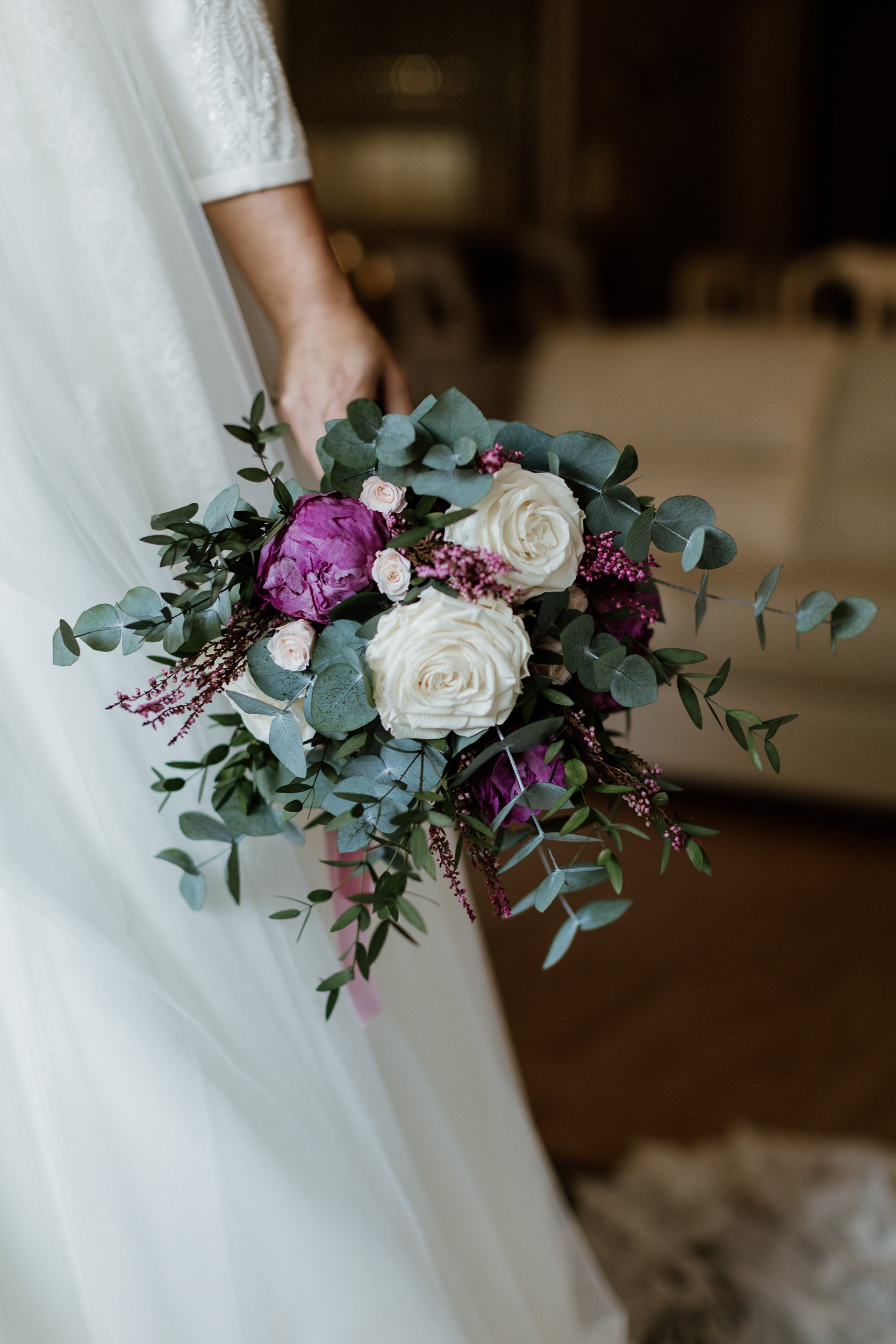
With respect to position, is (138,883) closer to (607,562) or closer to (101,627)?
(101,627)

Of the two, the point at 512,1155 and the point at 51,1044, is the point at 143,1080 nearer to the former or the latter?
the point at 51,1044

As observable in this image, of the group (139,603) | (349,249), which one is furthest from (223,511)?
(349,249)

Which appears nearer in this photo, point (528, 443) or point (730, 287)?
point (528, 443)

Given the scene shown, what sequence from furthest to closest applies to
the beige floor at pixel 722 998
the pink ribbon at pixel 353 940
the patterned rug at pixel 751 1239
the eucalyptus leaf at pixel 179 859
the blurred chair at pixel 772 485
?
the blurred chair at pixel 772 485 → the beige floor at pixel 722 998 → the patterned rug at pixel 751 1239 → the pink ribbon at pixel 353 940 → the eucalyptus leaf at pixel 179 859

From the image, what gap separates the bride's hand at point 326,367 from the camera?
804 mm

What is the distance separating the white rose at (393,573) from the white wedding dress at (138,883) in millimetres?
190

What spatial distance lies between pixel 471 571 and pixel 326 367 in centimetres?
31

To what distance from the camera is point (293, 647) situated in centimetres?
58

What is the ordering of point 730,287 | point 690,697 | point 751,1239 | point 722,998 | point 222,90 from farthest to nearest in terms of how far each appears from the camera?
point 730,287
point 722,998
point 751,1239
point 222,90
point 690,697

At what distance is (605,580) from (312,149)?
3.86 metres

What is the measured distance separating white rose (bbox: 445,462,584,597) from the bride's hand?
25 centimetres

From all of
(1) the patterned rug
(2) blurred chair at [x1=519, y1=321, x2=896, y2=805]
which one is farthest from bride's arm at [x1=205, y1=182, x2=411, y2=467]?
(2) blurred chair at [x1=519, y1=321, x2=896, y2=805]

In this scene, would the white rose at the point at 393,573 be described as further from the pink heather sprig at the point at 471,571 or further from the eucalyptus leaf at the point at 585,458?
the eucalyptus leaf at the point at 585,458

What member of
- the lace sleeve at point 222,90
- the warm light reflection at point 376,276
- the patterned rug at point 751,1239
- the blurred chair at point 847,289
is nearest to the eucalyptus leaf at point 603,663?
the lace sleeve at point 222,90
